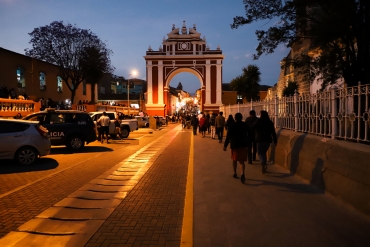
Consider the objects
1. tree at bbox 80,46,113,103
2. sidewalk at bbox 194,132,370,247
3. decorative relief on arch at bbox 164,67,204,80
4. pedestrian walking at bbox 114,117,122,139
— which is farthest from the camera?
decorative relief on arch at bbox 164,67,204,80

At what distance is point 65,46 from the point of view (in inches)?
1431

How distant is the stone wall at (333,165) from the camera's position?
5816 millimetres

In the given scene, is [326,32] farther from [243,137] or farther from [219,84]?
[219,84]

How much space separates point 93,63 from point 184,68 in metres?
26.3

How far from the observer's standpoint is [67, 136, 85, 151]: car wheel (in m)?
15.9

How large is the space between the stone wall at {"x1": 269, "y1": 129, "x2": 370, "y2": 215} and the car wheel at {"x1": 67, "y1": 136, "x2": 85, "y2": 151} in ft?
31.8

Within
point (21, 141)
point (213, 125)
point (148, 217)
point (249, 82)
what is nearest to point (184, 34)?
point (249, 82)

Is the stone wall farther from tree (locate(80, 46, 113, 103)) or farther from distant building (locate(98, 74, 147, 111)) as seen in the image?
distant building (locate(98, 74, 147, 111))

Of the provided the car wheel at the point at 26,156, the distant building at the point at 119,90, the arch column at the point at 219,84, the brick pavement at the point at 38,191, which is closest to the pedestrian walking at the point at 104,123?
the brick pavement at the point at 38,191

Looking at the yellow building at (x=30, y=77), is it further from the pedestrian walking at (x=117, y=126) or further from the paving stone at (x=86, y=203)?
the paving stone at (x=86, y=203)

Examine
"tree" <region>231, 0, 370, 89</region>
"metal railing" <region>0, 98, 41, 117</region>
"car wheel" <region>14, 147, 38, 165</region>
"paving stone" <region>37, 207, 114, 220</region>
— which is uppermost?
"tree" <region>231, 0, 370, 89</region>

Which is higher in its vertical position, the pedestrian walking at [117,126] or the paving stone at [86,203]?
the pedestrian walking at [117,126]

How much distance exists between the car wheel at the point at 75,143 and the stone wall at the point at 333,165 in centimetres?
969

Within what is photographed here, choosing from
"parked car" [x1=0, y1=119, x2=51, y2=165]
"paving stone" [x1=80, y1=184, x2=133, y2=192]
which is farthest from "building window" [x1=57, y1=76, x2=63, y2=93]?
"paving stone" [x1=80, y1=184, x2=133, y2=192]
